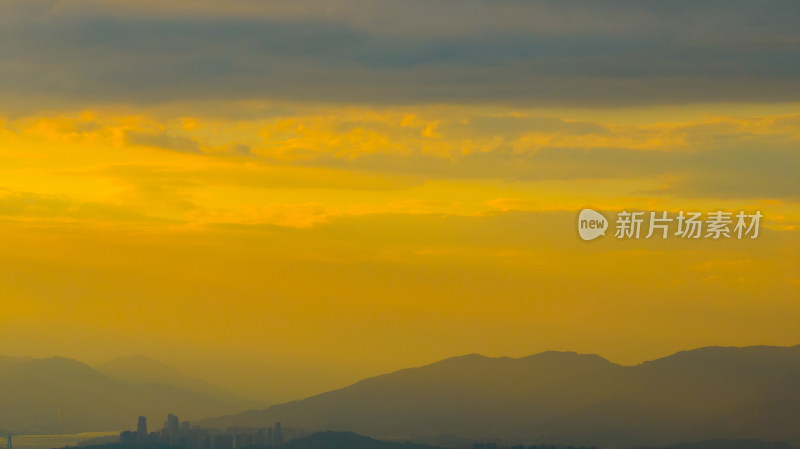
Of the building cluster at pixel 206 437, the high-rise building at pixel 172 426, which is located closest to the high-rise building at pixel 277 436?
the building cluster at pixel 206 437

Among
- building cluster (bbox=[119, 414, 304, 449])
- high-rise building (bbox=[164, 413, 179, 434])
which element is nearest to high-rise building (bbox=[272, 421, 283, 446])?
building cluster (bbox=[119, 414, 304, 449])

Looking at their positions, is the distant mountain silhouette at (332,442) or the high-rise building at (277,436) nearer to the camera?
A: the distant mountain silhouette at (332,442)

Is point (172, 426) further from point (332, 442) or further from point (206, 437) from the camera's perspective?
point (332, 442)

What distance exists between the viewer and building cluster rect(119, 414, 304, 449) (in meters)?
148

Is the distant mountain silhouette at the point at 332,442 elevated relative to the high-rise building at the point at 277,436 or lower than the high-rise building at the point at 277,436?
lower

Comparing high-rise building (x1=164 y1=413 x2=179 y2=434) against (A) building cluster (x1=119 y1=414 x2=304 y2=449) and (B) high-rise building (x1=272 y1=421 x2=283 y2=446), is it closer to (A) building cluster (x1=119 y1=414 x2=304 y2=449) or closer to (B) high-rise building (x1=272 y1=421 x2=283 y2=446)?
(A) building cluster (x1=119 y1=414 x2=304 y2=449)

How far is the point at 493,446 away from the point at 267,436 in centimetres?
4689

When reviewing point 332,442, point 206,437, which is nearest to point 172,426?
point 206,437

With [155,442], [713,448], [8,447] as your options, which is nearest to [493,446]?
[713,448]

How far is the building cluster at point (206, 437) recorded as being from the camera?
5842 inches

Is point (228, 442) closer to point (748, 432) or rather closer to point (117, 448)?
point (117, 448)

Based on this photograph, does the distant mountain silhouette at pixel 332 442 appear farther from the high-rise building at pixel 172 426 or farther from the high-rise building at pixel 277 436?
the high-rise building at pixel 172 426

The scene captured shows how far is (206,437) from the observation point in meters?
153

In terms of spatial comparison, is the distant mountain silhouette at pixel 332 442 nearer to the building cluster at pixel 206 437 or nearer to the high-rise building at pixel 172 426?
the building cluster at pixel 206 437
